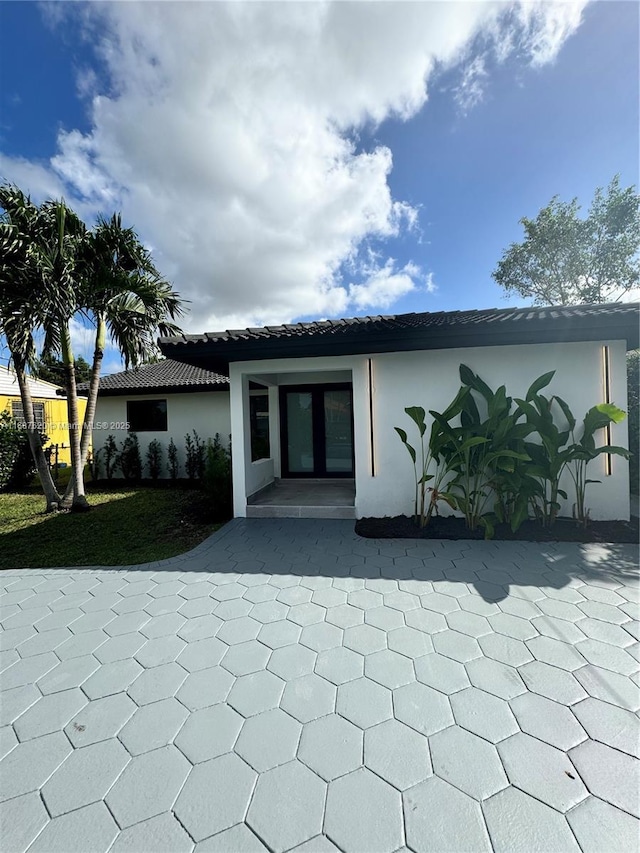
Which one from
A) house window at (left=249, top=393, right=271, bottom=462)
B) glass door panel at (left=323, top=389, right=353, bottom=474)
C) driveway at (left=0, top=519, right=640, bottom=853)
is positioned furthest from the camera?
house window at (left=249, top=393, right=271, bottom=462)

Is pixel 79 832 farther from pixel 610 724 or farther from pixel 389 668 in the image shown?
pixel 610 724

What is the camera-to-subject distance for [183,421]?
483 inches

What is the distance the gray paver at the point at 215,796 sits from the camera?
165cm

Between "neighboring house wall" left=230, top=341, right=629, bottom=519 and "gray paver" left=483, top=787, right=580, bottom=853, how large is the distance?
16.5ft

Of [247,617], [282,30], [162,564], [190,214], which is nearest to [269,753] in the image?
[247,617]

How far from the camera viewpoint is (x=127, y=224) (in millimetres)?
7480

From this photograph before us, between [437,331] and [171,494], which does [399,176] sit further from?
[171,494]

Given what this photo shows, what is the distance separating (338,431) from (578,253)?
1667 cm

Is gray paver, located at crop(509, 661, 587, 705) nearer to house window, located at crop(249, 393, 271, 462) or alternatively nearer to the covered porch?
the covered porch

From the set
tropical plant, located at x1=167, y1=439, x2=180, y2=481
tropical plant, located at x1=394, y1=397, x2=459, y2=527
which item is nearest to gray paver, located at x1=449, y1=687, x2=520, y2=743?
tropical plant, located at x1=394, y1=397, x2=459, y2=527

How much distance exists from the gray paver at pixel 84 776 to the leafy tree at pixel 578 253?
889 inches

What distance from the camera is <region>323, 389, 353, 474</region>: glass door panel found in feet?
31.6

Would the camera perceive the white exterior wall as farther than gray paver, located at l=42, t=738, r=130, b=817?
Yes

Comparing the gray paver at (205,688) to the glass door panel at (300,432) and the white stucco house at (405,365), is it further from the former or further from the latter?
the glass door panel at (300,432)
